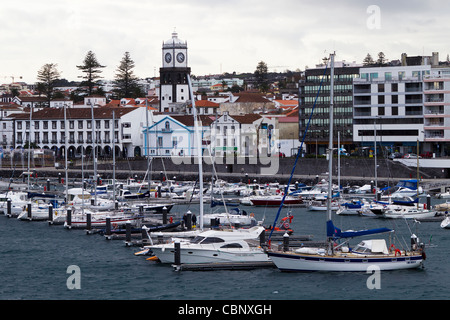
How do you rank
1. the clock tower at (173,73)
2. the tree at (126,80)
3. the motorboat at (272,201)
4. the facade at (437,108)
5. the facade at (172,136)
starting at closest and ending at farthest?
the motorboat at (272,201) < the facade at (437,108) < the facade at (172,136) < the clock tower at (173,73) < the tree at (126,80)

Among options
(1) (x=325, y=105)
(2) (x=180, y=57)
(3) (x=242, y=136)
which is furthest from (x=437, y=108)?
(2) (x=180, y=57)

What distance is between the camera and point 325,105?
91438 mm

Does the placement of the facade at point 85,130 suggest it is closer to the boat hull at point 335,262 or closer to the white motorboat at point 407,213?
the white motorboat at point 407,213

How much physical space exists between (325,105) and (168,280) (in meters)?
61.0

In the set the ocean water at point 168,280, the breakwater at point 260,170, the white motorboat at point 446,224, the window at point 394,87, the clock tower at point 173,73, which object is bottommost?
the ocean water at point 168,280

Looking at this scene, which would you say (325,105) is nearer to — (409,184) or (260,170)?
(260,170)

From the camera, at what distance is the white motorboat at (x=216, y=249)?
34.4 meters

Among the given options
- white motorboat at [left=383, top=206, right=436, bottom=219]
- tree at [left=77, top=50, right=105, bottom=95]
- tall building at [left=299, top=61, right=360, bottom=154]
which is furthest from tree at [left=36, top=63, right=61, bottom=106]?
white motorboat at [left=383, top=206, right=436, bottom=219]

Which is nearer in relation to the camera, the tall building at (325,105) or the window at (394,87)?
the window at (394,87)

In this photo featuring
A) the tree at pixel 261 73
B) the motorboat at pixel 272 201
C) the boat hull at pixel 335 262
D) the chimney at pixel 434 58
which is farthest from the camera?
the tree at pixel 261 73

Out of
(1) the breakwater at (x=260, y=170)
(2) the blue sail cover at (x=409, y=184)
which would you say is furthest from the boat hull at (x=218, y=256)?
(1) the breakwater at (x=260, y=170)

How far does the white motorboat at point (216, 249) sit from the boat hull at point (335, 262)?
1.38 metres

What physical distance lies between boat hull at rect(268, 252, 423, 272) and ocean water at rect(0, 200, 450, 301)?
27cm
